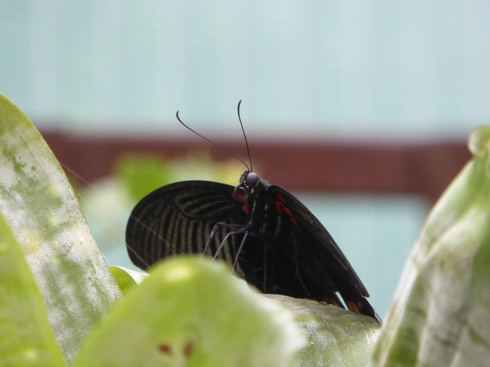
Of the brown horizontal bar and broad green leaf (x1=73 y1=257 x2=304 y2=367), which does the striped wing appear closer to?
broad green leaf (x1=73 y1=257 x2=304 y2=367)

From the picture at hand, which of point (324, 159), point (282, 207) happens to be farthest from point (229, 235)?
point (324, 159)

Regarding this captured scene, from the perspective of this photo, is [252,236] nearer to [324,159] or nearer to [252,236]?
[252,236]

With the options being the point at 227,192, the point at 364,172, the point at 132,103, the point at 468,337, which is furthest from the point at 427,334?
the point at 132,103

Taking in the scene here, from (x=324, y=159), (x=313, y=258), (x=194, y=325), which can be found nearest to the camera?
(x=194, y=325)

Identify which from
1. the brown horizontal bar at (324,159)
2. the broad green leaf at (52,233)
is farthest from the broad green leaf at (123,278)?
the brown horizontal bar at (324,159)

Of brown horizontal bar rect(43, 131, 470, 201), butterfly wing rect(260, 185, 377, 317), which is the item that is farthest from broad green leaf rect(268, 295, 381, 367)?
brown horizontal bar rect(43, 131, 470, 201)

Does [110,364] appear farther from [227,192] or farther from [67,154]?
[67,154]
